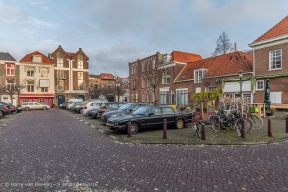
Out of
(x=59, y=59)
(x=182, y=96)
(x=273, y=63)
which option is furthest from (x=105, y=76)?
(x=273, y=63)

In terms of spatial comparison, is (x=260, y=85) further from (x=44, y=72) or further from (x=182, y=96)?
(x=44, y=72)

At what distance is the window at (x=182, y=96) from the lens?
1314 inches

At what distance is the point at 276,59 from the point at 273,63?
0.49 metres

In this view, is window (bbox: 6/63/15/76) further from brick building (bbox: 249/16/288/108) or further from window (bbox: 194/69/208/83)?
brick building (bbox: 249/16/288/108)

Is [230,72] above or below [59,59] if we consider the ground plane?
below

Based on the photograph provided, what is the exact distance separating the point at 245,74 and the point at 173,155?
2111 centimetres

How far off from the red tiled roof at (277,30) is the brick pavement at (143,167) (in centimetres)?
1745

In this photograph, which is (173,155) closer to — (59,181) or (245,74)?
(59,181)

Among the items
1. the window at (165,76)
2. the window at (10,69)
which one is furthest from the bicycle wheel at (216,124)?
the window at (10,69)

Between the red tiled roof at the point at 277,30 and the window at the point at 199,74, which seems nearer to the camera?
the red tiled roof at the point at 277,30

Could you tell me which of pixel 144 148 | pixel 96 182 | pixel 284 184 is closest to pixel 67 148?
pixel 144 148

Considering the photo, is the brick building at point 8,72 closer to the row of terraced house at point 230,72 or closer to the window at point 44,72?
the window at point 44,72

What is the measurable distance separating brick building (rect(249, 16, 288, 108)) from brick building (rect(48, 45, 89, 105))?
4427 cm

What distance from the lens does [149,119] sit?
1127 centimetres
